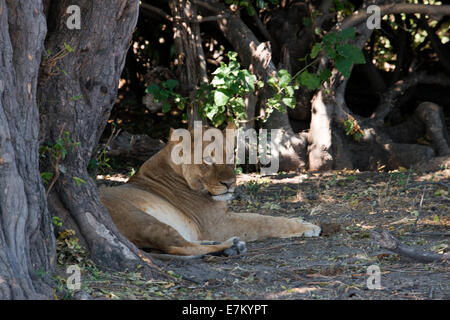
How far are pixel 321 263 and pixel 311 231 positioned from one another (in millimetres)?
996

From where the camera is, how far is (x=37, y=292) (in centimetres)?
305

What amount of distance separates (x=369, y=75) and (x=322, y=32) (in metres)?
1.43

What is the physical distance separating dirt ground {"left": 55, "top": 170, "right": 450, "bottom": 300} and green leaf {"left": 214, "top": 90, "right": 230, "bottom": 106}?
1118 mm

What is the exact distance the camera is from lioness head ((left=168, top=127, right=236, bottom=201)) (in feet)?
17.0

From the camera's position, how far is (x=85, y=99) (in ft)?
13.1

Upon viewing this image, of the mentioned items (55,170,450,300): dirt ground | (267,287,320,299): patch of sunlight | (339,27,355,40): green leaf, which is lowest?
(267,287,320,299): patch of sunlight

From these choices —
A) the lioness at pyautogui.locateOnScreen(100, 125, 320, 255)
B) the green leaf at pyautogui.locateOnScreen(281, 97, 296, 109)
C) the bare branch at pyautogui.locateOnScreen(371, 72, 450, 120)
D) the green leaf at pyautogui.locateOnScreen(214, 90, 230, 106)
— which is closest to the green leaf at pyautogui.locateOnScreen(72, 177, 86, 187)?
the lioness at pyautogui.locateOnScreen(100, 125, 320, 255)

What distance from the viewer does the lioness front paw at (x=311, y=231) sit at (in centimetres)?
527

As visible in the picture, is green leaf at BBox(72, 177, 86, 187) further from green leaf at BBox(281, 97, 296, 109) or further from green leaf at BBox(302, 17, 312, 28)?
green leaf at BBox(302, 17, 312, 28)

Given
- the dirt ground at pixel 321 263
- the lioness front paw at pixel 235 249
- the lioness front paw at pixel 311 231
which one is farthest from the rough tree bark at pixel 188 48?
the lioness front paw at pixel 235 249

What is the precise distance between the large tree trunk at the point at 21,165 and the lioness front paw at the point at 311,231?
93.6 inches

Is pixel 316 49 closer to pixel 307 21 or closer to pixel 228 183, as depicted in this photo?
pixel 307 21
